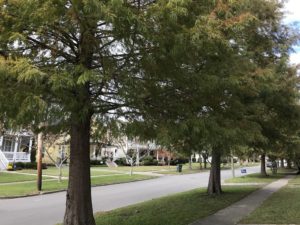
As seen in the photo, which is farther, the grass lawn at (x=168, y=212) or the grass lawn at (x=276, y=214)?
the grass lawn at (x=168, y=212)

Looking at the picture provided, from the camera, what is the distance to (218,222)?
1230cm

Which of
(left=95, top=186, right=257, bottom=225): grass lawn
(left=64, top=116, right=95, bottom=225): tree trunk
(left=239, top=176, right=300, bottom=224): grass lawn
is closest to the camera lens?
(left=64, top=116, right=95, bottom=225): tree trunk

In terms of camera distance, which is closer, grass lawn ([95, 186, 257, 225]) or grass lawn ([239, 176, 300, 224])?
grass lawn ([239, 176, 300, 224])

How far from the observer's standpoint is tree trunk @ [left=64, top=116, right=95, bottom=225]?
9.49 meters

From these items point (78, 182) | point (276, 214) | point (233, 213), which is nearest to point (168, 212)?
point (233, 213)

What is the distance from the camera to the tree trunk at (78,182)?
31.1 feet

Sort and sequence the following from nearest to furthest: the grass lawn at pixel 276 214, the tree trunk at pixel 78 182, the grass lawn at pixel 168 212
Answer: the tree trunk at pixel 78 182 → the grass lawn at pixel 276 214 → the grass lawn at pixel 168 212

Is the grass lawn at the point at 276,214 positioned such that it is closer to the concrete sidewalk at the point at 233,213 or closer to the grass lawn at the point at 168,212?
the concrete sidewalk at the point at 233,213

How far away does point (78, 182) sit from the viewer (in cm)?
955

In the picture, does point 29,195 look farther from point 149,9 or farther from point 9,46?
point 149,9

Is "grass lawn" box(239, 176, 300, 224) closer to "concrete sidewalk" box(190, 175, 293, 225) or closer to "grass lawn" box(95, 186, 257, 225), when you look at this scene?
"concrete sidewalk" box(190, 175, 293, 225)

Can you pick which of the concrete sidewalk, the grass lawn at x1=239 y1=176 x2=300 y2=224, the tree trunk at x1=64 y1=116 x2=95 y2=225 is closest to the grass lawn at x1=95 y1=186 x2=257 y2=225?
the concrete sidewalk

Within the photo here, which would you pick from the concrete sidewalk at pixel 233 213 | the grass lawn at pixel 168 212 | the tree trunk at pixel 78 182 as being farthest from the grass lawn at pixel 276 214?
the tree trunk at pixel 78 182

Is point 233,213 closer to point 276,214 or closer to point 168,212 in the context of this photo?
point 276,214
